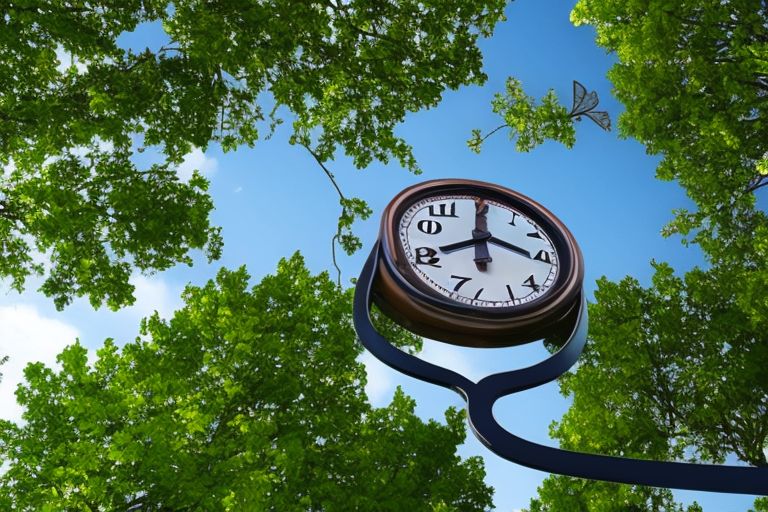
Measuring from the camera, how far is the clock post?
2.71m

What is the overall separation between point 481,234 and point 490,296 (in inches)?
18.6

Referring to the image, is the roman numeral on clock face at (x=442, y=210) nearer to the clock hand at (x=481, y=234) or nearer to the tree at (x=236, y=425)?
the clock hand at (x=481, y=234)

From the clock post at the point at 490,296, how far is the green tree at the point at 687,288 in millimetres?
7219

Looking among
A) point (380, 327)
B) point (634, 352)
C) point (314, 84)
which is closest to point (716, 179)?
point (634, 352)

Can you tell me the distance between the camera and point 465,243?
3697 millimetres

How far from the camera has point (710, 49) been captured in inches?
405

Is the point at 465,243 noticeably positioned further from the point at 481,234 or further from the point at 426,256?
the point at 426,256

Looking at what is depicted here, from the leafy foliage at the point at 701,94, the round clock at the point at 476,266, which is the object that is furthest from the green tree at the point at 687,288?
the round clock at the point at 476,266

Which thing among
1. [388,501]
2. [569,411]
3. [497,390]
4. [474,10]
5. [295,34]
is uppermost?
[474,10]

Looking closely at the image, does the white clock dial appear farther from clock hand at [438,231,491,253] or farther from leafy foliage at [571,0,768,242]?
leafy foliage at [571,0,768,242]

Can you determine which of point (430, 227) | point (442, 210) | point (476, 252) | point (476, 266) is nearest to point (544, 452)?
point (476, 266)

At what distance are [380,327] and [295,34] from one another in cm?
438

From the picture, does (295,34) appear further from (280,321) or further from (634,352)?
(634,352)

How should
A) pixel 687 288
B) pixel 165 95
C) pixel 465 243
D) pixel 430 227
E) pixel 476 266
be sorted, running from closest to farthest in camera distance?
1. pixel 476 266
2. pixel 465 243
3. pixel 430 227
4. pixel 165 95
5. pixel 687 288
